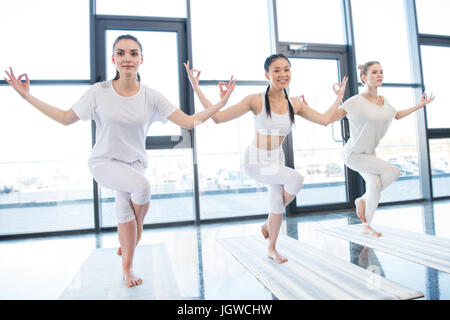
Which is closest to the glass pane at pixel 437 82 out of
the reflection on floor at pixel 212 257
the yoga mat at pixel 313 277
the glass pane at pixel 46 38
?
the reflection on floor at pixel 212 257

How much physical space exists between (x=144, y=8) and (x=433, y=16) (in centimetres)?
383

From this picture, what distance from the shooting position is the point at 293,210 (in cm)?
368

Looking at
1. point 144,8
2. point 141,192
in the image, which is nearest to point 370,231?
point 141,192

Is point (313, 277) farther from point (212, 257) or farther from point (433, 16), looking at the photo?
point (433, 16)

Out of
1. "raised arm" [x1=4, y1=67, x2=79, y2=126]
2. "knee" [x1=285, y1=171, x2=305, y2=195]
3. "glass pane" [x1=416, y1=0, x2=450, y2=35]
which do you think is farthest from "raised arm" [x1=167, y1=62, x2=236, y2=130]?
"glass pane" [x1=416, y1=0, x2=450, y2=35]

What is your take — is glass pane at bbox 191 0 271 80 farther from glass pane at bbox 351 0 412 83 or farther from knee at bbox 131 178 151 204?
knee at bbox 131 178 151 204

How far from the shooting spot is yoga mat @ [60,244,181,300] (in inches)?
58.6

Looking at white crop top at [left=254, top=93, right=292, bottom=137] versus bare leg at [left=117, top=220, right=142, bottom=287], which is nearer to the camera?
bare leg at [left=117, top=220, right=142, bottom=287]

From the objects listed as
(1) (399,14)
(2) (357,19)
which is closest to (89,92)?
(2) (357,19)

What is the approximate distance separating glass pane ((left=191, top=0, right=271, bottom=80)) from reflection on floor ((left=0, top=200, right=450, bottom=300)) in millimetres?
1724

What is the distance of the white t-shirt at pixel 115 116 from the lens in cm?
157

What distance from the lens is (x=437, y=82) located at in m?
4.29

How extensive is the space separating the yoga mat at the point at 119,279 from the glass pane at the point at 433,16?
175 inches

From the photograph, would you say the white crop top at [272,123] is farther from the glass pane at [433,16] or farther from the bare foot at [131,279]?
the glass pane at [433,16]
